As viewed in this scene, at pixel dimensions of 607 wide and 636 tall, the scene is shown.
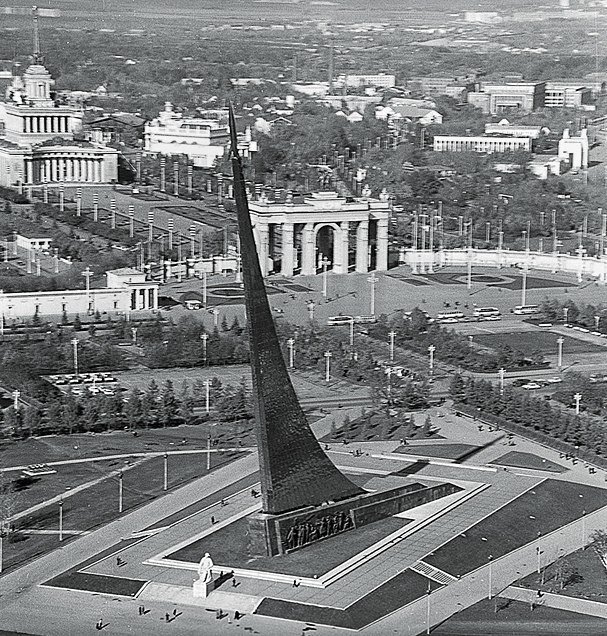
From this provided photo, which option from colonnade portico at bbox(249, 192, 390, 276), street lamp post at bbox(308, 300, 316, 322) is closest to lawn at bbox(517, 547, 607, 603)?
street lamp post at bbox(308, 300, 316, 322)

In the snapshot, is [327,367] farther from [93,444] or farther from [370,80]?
[370,80]

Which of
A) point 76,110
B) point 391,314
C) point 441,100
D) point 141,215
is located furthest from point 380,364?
point 441,100

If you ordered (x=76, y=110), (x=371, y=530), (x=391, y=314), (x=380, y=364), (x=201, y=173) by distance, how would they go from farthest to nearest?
(x=76, y=110)
(x=201, y=173)
(x=391, y=314)
(x=380, y=364)
(x=371, y=530)

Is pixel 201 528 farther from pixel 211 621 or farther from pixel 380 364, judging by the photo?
pixel 380 364

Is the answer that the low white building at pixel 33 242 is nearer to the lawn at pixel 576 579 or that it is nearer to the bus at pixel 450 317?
the bus at pixel 450 317

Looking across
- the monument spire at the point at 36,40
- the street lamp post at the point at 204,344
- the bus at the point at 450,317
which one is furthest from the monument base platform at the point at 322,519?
the monument spire at the point at 36,40
